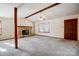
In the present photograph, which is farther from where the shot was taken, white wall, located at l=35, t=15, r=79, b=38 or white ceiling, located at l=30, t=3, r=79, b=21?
white wall, located at l=35, t=15, r=79, b=38

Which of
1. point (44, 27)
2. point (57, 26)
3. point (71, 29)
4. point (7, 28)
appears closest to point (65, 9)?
point (71, 29)

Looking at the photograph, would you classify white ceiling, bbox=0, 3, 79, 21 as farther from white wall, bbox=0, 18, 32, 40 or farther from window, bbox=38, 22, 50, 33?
window, bbox=38, 22, 50, 33

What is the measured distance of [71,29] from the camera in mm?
6059

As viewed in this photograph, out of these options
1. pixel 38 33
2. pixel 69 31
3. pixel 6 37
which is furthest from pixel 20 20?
pixel 69 31

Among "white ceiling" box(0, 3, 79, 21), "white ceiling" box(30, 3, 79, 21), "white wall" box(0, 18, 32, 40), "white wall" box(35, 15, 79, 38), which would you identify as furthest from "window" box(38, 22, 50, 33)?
"white ceiling" box(0, 3, 79, 21)

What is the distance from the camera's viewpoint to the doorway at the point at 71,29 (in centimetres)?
580

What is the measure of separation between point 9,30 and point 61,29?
12.6 feet

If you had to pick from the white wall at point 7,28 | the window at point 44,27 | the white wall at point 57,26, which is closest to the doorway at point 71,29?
the white wall at point 57,26

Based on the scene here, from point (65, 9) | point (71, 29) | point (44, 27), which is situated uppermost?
point (65, 9)

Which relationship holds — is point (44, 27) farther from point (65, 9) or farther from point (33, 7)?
point (33, 7)

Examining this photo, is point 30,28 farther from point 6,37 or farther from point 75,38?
point 75,38

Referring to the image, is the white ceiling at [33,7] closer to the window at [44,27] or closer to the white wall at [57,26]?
the white wall at [57,26]

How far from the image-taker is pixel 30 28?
356 inches

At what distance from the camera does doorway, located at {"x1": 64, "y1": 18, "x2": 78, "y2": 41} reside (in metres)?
5.80
